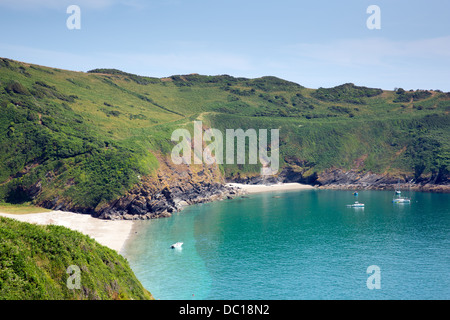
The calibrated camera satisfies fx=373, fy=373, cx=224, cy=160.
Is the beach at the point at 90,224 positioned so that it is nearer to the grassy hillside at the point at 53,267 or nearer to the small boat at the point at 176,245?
the small boat at the point at 176,245

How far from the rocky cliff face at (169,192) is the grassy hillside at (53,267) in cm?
Result: 6306

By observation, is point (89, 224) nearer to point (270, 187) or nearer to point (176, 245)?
point (176, 245)

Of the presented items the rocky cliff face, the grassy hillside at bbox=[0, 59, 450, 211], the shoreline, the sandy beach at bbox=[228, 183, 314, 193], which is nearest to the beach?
the rocky cliff face

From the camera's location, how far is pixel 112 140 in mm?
128125

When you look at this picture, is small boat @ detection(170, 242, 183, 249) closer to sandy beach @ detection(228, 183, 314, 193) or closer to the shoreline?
the shoreline

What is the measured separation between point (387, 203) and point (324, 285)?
272 ft

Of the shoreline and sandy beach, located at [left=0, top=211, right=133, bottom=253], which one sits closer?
sandy beach, located at [left=0, top=211, right=133, bottom=253]

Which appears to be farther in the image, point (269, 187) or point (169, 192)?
point (269, 187)

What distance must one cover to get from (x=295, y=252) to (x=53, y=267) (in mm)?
51682

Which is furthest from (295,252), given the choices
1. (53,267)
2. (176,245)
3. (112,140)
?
(112,140)

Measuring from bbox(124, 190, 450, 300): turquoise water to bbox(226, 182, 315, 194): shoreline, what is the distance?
117 ft

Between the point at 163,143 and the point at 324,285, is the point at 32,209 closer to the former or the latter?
the point at 163,143

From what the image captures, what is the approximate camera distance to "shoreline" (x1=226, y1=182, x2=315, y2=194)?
15920cm
